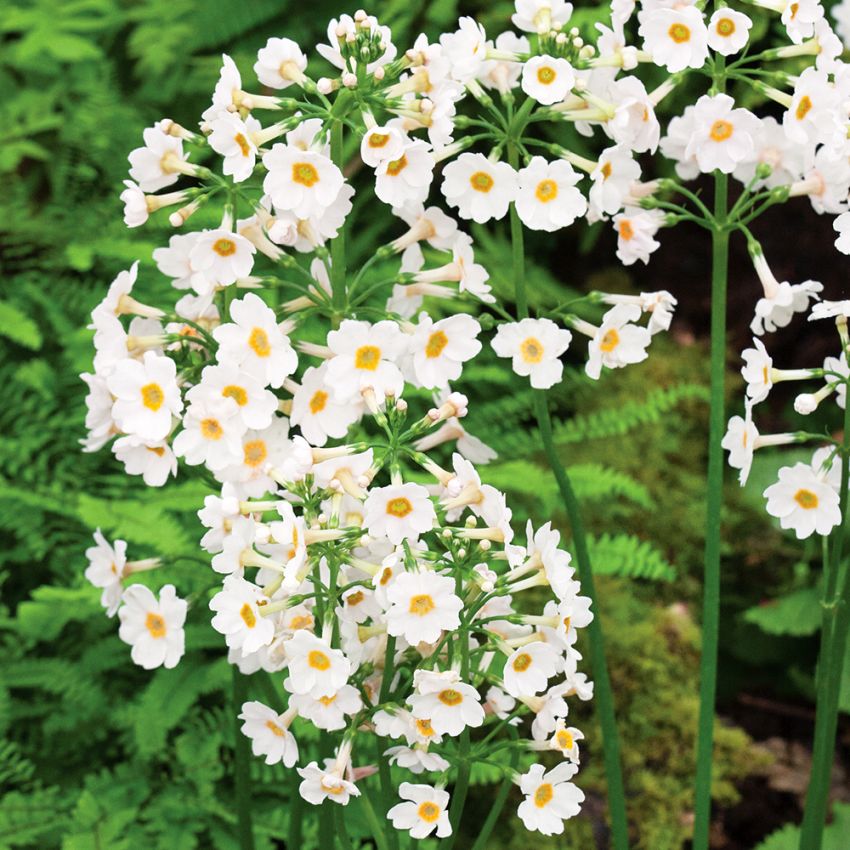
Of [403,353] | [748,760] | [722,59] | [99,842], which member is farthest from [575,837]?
[722,59]

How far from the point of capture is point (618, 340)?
6.12 ft

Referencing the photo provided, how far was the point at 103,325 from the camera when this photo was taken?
68.1 inches

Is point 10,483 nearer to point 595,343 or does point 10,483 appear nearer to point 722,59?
point 595,343

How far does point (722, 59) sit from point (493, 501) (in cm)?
86

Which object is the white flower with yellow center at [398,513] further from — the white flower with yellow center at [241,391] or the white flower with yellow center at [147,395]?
the white flower with yellow center at [147,395]

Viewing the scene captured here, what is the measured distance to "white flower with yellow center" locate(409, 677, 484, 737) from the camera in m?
1.49

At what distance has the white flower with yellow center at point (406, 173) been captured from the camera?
159 centimetres

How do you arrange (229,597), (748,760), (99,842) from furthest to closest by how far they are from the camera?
(748,760)
(99,842)
(229,597)

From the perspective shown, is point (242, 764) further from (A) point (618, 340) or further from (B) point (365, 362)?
(A) point (618, 340)

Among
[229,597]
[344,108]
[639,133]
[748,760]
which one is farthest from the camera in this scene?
[748,760]

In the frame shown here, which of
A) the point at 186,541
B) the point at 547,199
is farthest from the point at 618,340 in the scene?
the point at 186,541

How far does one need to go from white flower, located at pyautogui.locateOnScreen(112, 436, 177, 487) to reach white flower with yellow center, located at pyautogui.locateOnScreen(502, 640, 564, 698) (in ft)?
1.85

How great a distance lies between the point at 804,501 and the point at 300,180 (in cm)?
95

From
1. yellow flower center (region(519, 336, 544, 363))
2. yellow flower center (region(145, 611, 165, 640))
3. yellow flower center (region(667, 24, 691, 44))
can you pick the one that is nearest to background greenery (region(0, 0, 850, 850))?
yellow flower center (region(145, 611, 165, 640))
